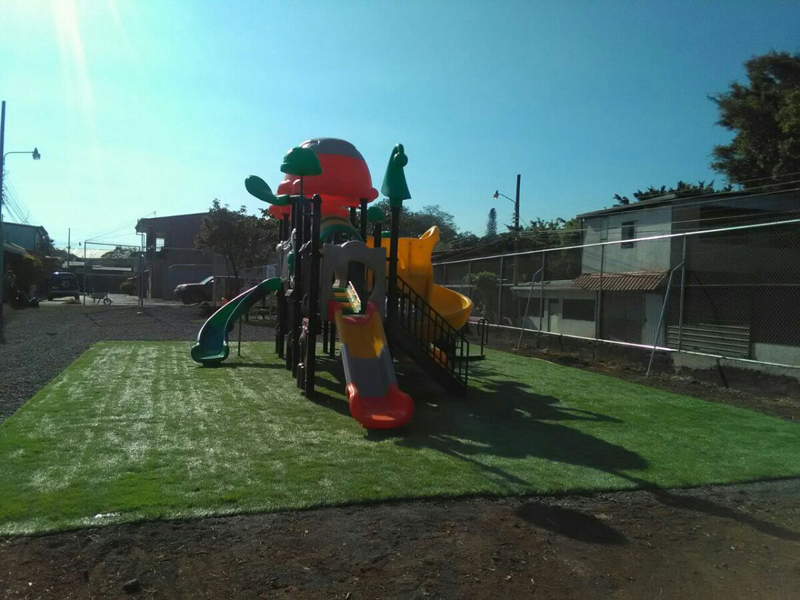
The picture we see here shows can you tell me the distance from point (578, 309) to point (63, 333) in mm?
14972

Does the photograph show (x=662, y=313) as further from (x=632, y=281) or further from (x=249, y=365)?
(x=249, y=365)

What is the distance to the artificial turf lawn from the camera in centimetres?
→ 493

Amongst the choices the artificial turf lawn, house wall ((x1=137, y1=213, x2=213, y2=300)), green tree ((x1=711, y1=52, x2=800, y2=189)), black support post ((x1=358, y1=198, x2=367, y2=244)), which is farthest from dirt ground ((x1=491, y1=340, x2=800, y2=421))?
house wall ((x1=137, y1=213, x2=213, y2=300))

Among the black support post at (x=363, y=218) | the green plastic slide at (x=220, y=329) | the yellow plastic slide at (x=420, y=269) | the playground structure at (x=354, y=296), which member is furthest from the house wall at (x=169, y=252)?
the yellow plastic slide at (x=420, y=269)

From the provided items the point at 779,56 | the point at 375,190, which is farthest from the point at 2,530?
the point at 779,56

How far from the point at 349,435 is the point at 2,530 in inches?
144

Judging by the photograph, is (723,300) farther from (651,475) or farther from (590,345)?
(651,475)

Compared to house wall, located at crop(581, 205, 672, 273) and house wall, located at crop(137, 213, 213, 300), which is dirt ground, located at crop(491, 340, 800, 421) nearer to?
house wall, located at crop(581, 205, 672, 273)

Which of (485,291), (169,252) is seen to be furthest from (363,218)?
(169,252)

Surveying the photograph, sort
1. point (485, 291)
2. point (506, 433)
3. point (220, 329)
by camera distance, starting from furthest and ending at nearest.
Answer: point (485, 291) → point (220, 329) → point (506, 433)

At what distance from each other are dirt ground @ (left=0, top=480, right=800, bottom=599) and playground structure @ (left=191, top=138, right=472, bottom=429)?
285 centimetres

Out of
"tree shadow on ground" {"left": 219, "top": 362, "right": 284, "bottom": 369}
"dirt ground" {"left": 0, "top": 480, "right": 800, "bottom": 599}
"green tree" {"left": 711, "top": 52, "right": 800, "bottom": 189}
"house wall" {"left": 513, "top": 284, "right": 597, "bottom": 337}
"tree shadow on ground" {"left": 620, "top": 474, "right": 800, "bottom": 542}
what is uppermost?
"green tree" {"left": 711, "top": 52, "right": 800, "bottom": 189}

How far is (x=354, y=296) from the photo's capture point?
1176 cm

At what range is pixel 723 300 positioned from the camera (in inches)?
464
